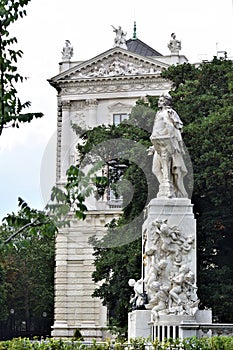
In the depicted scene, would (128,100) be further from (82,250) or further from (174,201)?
(174,201)

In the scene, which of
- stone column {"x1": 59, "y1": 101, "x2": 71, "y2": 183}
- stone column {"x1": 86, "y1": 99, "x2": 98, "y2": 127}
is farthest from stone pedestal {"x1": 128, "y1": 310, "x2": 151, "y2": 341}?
stone column {"x1": 86, "y1": 99, "x2": 98, "y2": 127}

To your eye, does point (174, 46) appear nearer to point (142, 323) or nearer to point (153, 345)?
point (142, 323)

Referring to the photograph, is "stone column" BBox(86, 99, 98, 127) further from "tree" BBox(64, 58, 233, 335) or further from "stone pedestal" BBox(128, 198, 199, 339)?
"stone pedestal" BBox(128, 198, 199, 339)

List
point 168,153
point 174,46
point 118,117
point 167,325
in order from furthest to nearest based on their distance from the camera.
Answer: point 118,117 < point 174,46 < point 168,153 < point 167,325

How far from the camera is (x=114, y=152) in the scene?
32.3 m

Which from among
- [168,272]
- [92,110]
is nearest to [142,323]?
[168,272]

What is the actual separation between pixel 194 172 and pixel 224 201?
143cm

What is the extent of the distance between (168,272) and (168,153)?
120 inches

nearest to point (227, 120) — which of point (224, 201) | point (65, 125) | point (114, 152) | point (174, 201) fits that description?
point (224, 201)

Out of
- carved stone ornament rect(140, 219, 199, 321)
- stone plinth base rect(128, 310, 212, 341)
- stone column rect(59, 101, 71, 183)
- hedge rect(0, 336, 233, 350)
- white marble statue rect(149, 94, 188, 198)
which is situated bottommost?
hedge rect(0, 336, 233, 350)

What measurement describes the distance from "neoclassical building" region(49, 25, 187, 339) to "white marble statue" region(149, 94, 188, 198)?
2582 centimetres

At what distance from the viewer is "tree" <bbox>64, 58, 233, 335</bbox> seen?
28016 millimetres

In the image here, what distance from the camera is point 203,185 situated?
28.5m

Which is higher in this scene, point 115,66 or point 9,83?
point 115,66
